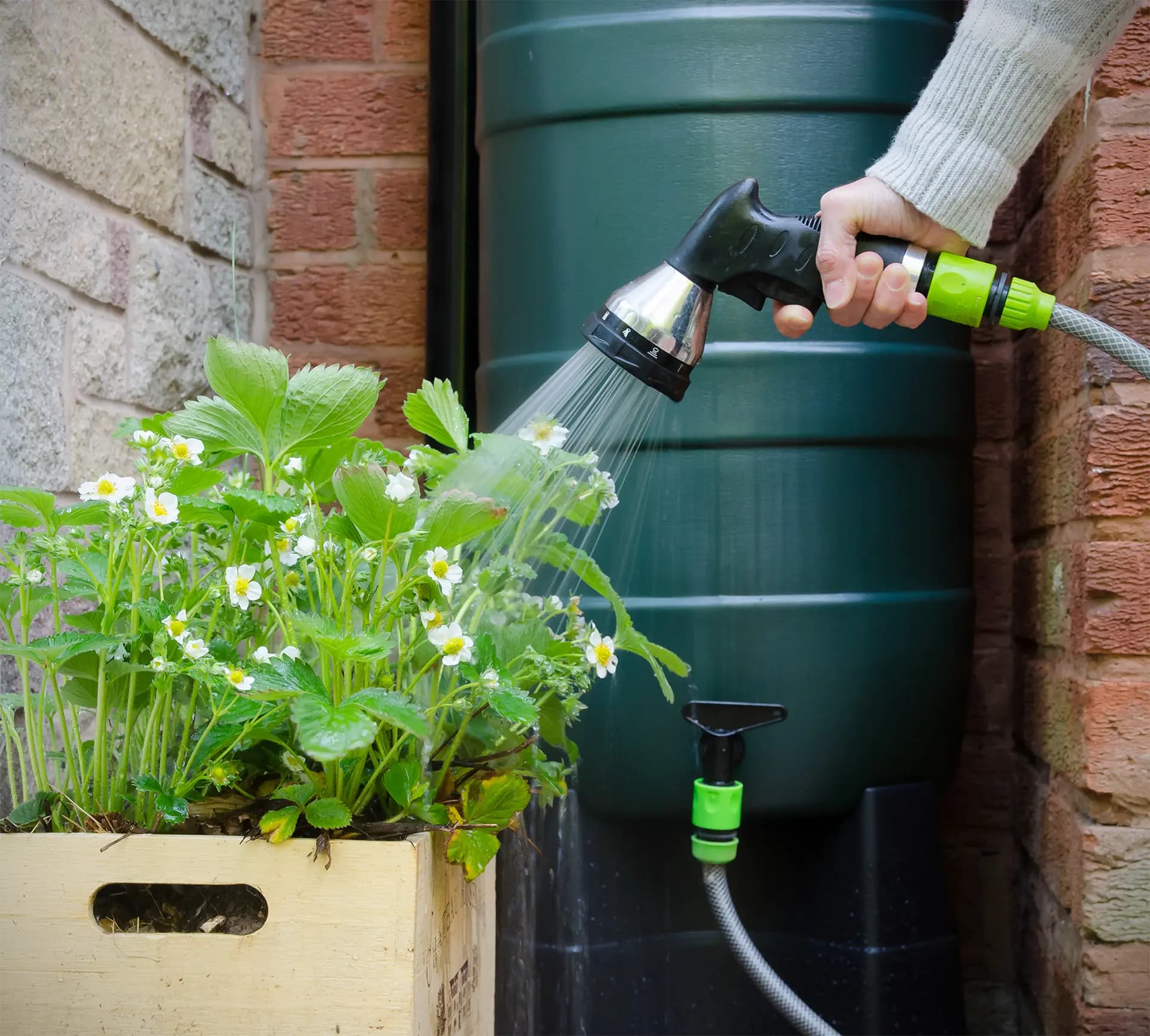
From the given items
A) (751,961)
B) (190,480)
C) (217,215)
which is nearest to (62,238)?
(217,215)

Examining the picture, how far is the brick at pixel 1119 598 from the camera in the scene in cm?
104

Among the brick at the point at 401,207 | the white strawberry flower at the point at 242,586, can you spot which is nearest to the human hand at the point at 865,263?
the white strawberry flower at the point at 242,586

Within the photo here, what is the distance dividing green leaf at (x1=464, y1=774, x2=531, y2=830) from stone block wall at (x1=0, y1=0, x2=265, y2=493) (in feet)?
1.70

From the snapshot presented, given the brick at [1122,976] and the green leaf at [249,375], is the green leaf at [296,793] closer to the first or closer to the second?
the green leaf at [249,375]

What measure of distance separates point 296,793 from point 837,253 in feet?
1.60

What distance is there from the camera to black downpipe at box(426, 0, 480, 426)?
142 centimetres

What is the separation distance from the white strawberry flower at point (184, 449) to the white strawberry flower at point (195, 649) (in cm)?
10

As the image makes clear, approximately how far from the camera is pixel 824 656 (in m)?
1.12

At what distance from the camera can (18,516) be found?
2.24 ft

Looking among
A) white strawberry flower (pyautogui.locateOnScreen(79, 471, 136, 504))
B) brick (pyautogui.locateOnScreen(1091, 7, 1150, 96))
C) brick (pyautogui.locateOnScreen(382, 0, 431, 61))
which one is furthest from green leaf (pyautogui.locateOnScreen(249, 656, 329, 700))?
brick (pyautogui.locateOnScreen(382, 0, 431, 61))

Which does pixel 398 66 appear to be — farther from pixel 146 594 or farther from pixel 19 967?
pixel 19 967

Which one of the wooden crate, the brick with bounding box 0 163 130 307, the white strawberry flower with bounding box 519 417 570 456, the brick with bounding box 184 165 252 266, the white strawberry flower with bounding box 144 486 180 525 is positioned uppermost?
the brick with bounding box 184 165 252 266

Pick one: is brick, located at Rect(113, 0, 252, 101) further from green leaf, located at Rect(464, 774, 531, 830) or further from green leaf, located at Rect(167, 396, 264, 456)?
green leaf, located at Rect(464, 774, 531, 830)

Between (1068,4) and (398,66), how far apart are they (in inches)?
36.7
